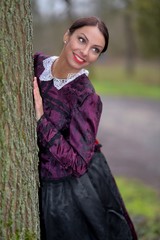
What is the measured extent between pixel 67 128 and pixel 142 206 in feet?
12.3

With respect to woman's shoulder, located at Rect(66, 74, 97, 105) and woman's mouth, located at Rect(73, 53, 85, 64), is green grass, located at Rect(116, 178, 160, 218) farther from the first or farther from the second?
woman's mouth, located at Rect(73, 53, 85, 64)

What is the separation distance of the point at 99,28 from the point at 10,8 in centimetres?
53

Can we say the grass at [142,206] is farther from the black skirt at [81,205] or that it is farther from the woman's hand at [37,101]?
the woman's hand at [37,101]

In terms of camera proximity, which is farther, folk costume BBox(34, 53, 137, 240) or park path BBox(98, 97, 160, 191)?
park path BBox(98, 97, 160, 191)

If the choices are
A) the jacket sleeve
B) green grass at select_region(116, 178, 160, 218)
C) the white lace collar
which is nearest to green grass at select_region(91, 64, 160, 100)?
green grass at select_region(116, 178, 160, 218)

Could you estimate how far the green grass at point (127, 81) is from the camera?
15703 mm

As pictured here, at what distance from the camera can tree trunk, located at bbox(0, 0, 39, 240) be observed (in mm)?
1799

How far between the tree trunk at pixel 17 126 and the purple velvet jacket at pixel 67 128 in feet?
0.36

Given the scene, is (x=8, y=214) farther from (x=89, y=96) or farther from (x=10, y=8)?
(x=10, y=8)

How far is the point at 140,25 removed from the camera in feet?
59.5

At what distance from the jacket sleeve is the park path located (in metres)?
4.64

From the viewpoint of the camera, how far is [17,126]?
6.18ft

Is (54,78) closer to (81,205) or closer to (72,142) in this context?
(72,142)

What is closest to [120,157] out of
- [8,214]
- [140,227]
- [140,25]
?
[140,227]
